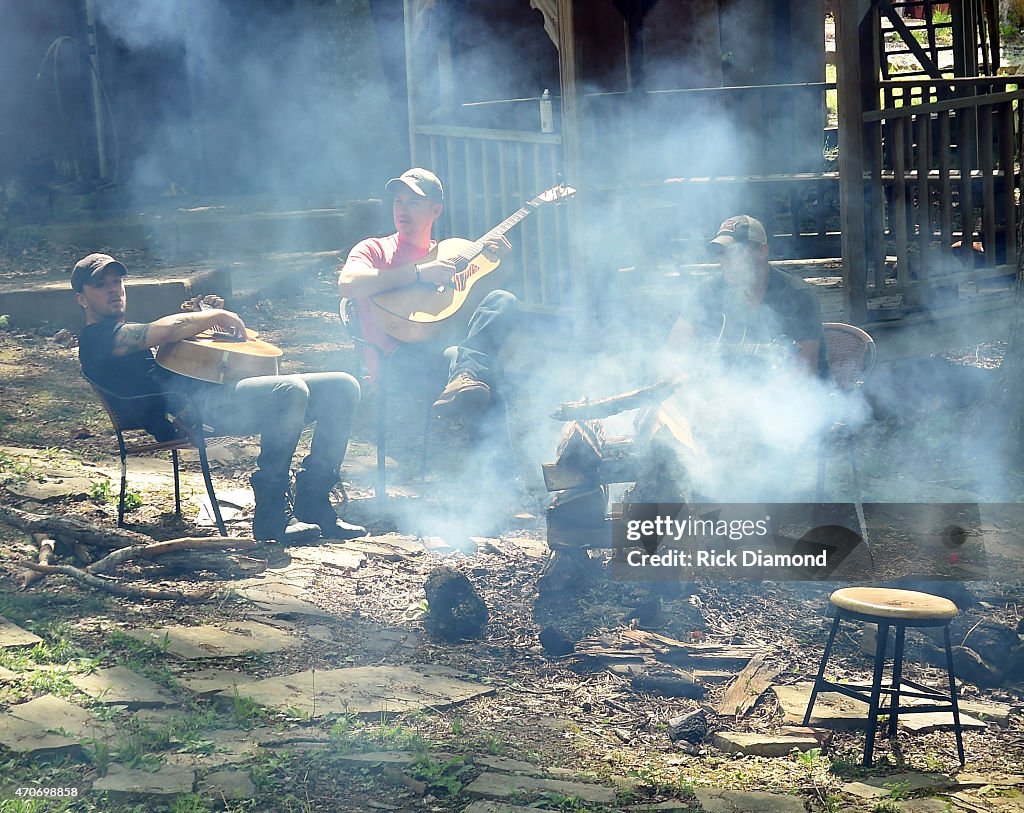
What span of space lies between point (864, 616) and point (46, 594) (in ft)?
10.9

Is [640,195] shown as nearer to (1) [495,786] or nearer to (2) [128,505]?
(2) [128,505]

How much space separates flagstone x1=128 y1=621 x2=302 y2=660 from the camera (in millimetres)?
4336

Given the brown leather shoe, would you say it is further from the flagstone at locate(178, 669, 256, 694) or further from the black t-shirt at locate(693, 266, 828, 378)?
the flagstone at locate(178, 669, 256, 694)

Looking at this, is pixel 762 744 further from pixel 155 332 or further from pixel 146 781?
pixel 155 332

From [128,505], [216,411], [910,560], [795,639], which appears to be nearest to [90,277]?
[216,411]

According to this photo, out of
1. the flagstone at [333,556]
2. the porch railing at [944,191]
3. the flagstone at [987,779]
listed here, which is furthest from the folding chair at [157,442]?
the porch railing at [944,191]

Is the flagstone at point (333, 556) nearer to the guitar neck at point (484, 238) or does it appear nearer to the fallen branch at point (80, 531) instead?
the fallen branch at point (80, 531)

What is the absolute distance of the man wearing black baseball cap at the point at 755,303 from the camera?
17.5ft

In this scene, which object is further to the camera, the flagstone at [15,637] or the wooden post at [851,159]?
the wooden post at [851,159]

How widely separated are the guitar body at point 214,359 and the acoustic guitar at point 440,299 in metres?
0.90

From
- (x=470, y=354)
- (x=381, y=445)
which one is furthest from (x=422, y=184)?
(x=381, y=445)

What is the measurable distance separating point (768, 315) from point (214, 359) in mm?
2673

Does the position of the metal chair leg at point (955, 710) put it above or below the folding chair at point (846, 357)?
below

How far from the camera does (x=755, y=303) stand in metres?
5.43
